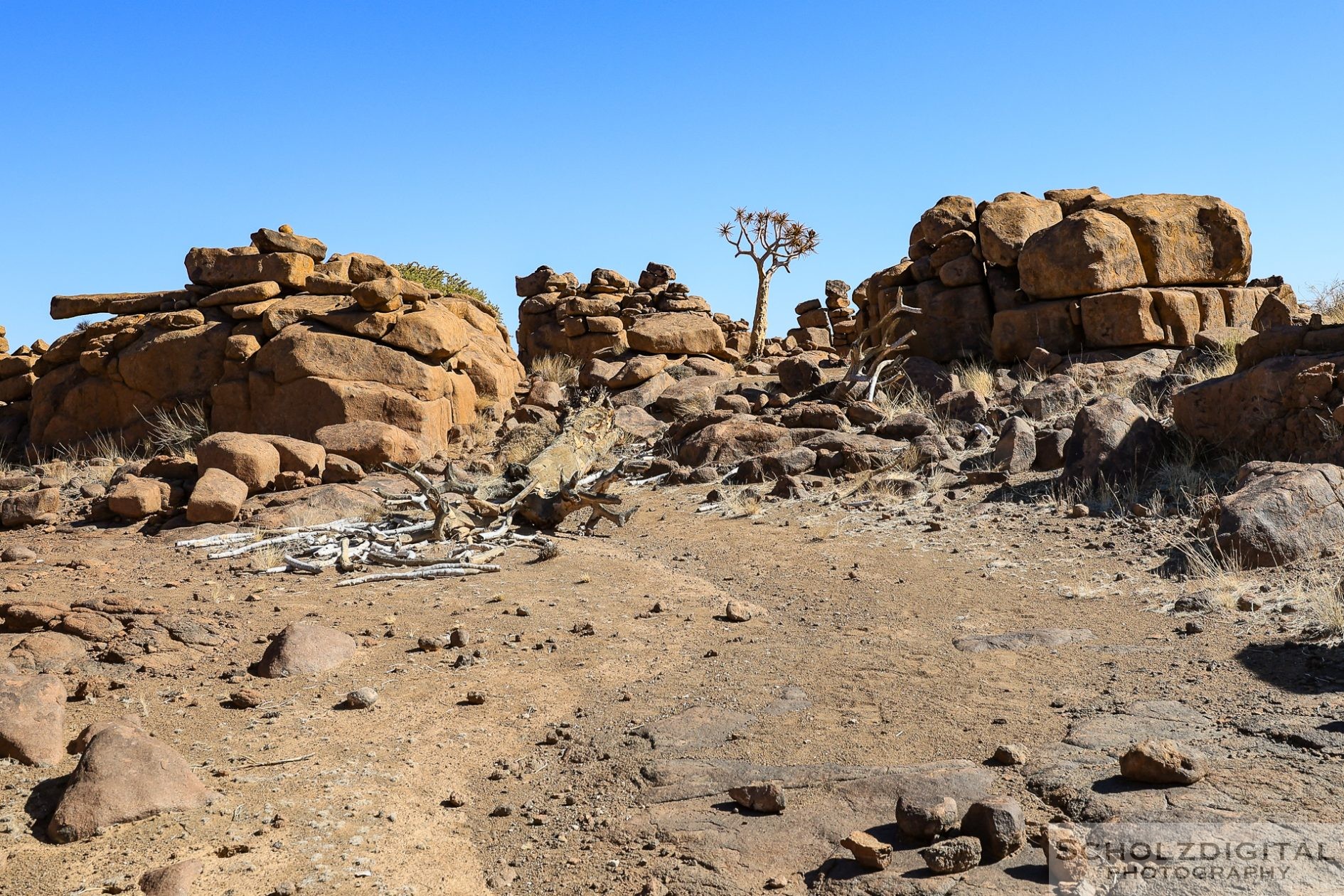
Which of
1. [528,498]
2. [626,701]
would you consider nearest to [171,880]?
[626,701]

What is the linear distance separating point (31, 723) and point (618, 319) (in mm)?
19057

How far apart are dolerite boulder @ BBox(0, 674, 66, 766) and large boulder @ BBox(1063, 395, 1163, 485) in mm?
7533

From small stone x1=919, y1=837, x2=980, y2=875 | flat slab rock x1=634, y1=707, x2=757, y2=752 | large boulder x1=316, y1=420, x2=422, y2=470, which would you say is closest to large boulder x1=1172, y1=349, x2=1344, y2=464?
flat slab rock x1=634, y1=707, x2=757, y2=752

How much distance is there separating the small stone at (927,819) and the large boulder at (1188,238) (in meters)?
13.0

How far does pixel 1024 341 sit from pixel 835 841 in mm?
12528

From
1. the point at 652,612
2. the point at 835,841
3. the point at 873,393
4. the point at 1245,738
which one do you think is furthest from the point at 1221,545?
the point at 873,393

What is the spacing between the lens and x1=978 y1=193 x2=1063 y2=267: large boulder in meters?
15.2

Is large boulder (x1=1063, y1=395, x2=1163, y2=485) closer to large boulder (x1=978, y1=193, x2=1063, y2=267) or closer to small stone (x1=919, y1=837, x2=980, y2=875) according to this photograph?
small stone (x1=919, y1=837, x2=980, y2=875)

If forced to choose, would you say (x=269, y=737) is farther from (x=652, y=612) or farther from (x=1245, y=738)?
(x=1245, y=738)

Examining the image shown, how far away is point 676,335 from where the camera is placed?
2014cm

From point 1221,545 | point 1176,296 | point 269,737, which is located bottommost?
point 269,737

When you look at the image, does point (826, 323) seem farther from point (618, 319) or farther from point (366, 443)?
point (366, 443)

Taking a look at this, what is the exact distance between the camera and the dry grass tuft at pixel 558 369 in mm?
19453

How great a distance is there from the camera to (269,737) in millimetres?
4379
